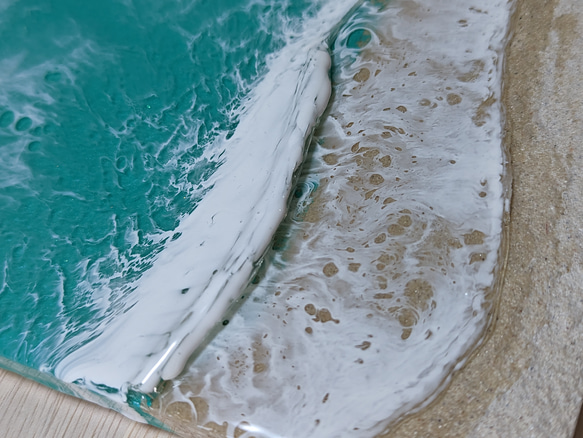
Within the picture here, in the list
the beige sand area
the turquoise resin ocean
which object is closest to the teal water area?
the turquoise resin ocean

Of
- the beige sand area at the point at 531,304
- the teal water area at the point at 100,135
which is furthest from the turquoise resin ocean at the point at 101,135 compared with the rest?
the beige sand area at the point at 531,304

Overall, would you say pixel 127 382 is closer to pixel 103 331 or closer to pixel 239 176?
pixel 103 331

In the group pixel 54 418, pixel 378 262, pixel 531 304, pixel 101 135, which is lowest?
pixel 531 304

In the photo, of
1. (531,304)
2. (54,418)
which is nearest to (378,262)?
(531,304)

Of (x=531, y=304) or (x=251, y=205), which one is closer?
(x=531, y=304)

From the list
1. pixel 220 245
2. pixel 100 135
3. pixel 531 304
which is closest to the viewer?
pixel 531 304

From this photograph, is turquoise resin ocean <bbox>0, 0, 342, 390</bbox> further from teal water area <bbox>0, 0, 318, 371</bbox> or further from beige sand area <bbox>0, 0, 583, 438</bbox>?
beige sand area <bbox>0, 0, 583, 438</bbox>

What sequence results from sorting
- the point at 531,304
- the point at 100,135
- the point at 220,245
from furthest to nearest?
the point at 100,135
the point at 220,245
the point at 531,304

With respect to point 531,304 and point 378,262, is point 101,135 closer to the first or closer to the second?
point 378,262
